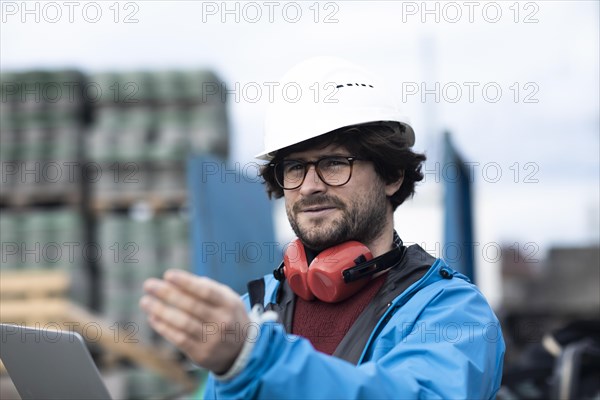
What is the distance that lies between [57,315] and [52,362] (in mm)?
3949

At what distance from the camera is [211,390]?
6.37 ft

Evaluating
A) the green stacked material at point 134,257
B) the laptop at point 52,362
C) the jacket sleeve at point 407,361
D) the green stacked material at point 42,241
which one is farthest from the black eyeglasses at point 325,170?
the green stacked material at point 42,241

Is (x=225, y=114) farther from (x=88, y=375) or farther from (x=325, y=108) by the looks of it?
(x=88, y=375)

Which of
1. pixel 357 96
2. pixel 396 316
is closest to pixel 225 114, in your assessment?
pixel 357 96

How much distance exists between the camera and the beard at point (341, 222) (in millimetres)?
1945

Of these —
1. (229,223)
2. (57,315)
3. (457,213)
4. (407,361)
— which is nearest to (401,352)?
(407,361)

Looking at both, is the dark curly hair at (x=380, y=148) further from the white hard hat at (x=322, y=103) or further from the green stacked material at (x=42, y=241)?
the green stacked material at (x=42, y=241)

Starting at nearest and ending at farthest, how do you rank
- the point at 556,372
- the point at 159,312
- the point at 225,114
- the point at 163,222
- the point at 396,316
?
the point at 159,312 → the point at 396,316 → the point at 556,372 → the point at 163,222 → the point at 225,114

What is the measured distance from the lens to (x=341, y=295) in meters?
1.89

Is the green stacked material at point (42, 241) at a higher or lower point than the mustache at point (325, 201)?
lower

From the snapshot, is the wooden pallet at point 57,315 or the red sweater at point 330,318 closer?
the red sweater at point 330,318

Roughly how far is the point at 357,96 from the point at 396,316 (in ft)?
2.18

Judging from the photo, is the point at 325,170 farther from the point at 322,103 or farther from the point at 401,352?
the point at 401,352

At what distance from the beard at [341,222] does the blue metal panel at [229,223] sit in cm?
91
